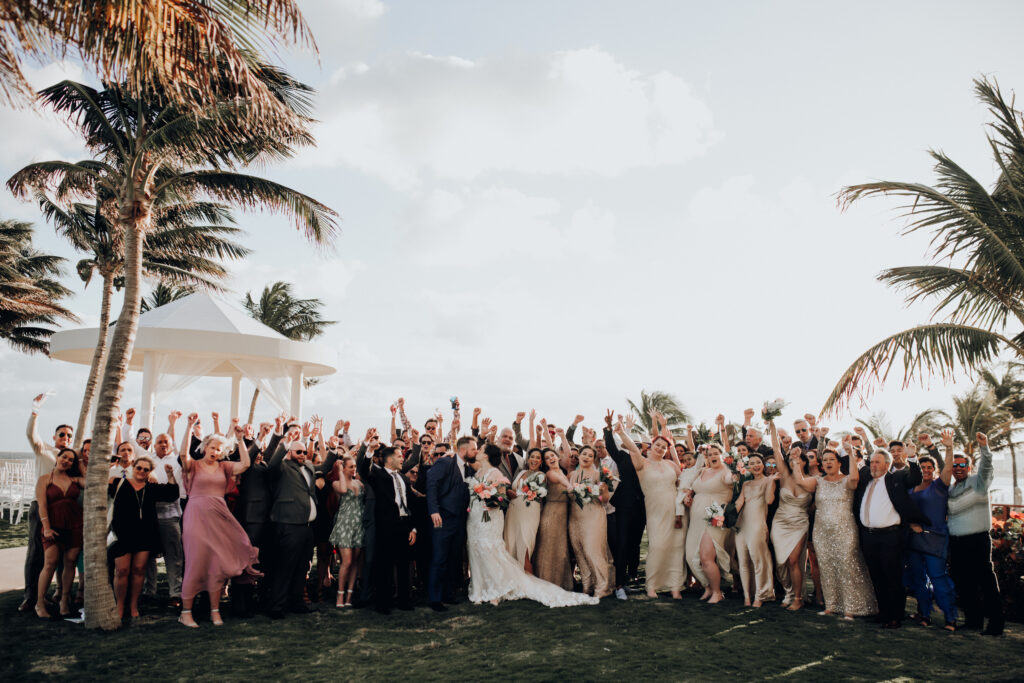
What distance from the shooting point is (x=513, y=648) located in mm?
7500

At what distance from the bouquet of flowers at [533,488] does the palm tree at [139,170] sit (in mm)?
4624

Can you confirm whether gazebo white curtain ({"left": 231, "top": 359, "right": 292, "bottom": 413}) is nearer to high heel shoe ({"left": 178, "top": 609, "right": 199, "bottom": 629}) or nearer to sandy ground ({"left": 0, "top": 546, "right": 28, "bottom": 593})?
sandy ground ({"left": 0, "top": 546, "right": 28, "bottom": 593})

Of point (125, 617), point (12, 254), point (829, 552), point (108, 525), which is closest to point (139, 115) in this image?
point (108, 525)

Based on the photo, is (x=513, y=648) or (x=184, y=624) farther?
(x=184, y=624)

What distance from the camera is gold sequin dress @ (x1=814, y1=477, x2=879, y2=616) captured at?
8781 mm

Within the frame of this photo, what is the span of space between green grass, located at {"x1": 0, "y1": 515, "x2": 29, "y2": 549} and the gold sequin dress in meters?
14.8

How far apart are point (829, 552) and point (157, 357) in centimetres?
1500

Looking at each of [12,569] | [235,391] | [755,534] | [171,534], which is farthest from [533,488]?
[235,391]

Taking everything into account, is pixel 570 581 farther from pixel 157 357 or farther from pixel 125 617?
pixel 157 357

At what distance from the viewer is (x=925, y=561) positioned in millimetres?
8672

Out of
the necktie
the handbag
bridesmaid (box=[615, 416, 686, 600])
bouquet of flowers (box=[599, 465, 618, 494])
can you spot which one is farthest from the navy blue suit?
the handbag

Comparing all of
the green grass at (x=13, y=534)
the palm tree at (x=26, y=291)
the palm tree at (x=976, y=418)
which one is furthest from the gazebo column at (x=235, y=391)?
the palm tree at (x=976, y=418)

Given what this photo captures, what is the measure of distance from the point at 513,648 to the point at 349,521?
3.03 meters

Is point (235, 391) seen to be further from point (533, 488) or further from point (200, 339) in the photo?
point (533, 488)
